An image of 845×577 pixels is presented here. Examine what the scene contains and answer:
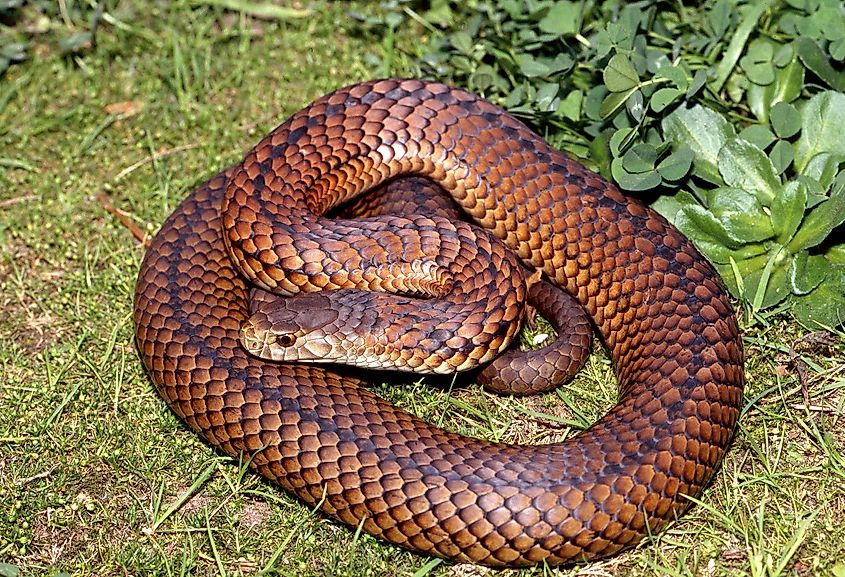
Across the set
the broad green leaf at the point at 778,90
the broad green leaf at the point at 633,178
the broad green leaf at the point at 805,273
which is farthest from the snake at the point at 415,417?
the broad green leaf at the point at 778,90

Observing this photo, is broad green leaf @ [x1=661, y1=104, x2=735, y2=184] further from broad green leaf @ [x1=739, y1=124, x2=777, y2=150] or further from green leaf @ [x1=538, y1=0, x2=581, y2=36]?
green leaf @ [x1=538, y1=0, x2=581, y2=36]

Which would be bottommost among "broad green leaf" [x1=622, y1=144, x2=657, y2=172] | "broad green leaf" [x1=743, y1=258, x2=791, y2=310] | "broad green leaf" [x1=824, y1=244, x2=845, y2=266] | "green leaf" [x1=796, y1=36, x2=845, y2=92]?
"broad green leaf" [x1=743, y1=258, x2=791, y2=310]

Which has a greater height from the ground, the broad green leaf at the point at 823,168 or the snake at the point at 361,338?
the broad green leaf at the point at 823,168

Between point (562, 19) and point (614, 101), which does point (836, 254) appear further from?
point (562, 19)

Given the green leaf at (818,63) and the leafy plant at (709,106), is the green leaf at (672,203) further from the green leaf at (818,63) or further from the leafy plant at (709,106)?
the green leaf at (818,63)

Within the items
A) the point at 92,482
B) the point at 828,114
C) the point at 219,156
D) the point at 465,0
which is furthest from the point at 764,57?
the point at 92,482

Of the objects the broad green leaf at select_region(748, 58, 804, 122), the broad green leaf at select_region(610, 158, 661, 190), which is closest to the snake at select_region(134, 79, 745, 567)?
the broad green leaf at select_region(610, 158, 661, 190)

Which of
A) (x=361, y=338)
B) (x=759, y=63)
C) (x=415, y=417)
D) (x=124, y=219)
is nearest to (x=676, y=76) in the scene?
(x=759, y=63)
